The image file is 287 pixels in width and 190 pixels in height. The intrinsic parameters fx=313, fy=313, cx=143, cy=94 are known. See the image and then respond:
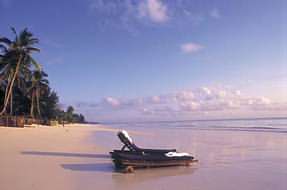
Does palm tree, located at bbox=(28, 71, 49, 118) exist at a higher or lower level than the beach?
higher

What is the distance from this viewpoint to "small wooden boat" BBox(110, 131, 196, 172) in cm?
1050

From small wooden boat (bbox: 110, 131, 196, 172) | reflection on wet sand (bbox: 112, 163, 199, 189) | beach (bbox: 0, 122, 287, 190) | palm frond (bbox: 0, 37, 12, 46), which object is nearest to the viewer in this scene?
beach (bbox: 0, 122, 287, 190)

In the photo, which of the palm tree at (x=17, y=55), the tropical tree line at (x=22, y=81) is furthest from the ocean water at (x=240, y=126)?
the palm tree at (x=17, y=55)

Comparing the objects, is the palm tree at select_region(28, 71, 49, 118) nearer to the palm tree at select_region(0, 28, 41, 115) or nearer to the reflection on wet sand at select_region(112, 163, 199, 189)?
the palm tree at select_region(0, 28, 41, 115)

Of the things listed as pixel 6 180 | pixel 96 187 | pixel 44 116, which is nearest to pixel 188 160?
pixel 96 187

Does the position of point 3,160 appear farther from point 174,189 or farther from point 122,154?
point 174,189

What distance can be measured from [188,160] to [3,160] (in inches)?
264

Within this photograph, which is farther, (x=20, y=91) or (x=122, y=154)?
(x=20, y=91)

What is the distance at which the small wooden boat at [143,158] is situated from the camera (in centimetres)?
1050

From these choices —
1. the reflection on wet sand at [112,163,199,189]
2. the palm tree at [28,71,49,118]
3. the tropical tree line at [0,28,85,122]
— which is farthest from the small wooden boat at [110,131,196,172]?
the palm tree at [28,71,49,118]

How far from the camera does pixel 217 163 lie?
41.2 feet

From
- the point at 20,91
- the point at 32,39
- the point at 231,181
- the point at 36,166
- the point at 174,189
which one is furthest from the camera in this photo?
the point at 20,91

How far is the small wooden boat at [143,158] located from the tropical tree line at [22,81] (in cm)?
2582

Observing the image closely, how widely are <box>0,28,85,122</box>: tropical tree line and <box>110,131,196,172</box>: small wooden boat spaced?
2582cm
